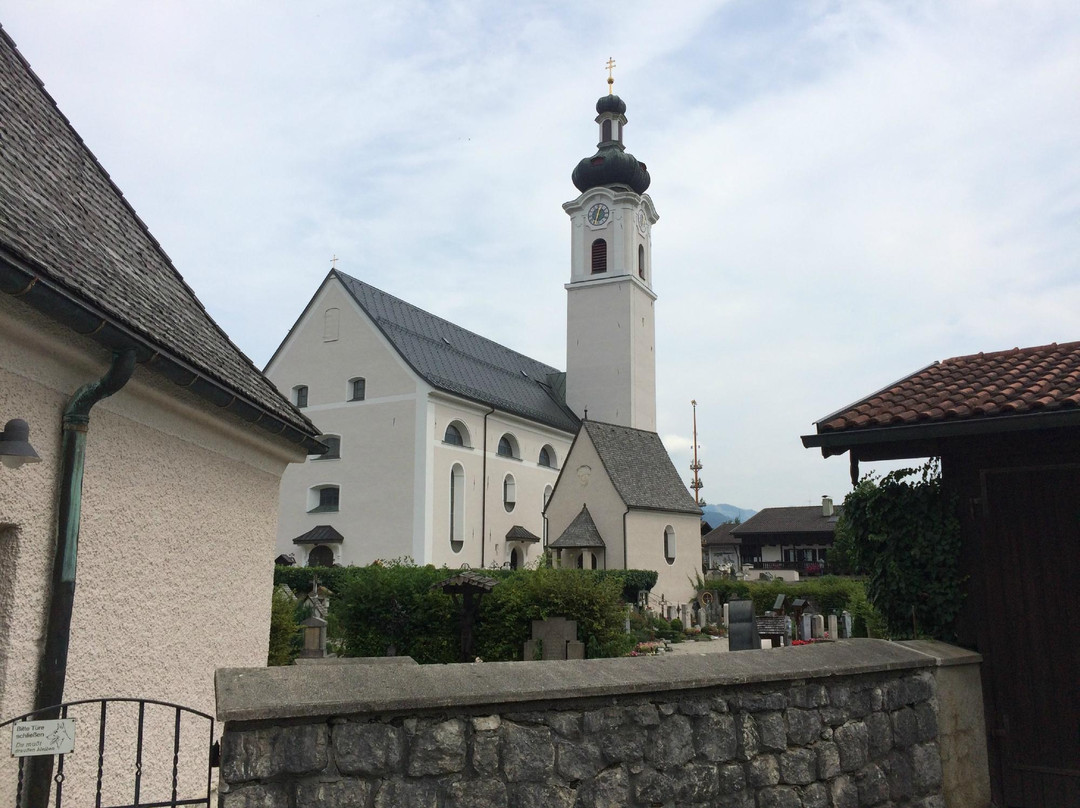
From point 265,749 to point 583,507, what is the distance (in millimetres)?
28588

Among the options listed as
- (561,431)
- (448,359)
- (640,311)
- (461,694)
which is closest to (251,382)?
(461,694)

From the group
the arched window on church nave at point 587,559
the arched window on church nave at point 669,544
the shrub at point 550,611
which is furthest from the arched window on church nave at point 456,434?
the shrub at point 550,611

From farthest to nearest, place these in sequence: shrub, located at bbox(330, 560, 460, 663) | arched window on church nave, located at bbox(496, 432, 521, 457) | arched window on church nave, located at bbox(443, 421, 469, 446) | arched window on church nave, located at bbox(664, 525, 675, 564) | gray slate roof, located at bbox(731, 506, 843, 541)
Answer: gray slate roof, located at bbox(731, 506, 843, 541) < arched window on church nave, located at bbox(496, 432, 521, 457) < arched window on church nave, located at bbox(443, 421, 469, 446) < arched window on church nave, located at bbox(664, 525, 675, 564) < shrub, located at bbox(330, 560, 460, 663)

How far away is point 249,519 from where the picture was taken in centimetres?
802

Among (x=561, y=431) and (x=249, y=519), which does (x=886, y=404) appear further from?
(x=561, y=431)

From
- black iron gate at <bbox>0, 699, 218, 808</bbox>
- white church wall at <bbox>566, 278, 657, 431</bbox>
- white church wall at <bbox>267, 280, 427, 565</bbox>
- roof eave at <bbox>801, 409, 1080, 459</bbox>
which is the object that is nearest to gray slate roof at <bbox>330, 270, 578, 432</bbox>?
white church wall at <bbox>267, 280, 427, 565</bbox>

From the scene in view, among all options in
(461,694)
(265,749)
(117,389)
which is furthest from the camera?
(117,389)

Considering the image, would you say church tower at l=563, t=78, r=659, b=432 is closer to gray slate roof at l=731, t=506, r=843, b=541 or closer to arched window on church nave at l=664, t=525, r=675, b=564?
arched window on church nave at l=664, t=525, r=675, b=564

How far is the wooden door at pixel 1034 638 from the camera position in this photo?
20.2 feet

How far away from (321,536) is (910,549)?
30414mm

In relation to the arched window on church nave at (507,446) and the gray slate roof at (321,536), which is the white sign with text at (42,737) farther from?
the arched window on church nave at (507,446)

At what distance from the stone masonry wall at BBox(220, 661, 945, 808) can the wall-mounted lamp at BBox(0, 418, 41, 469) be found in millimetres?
2020

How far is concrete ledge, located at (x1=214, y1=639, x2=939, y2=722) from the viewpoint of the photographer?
345cm

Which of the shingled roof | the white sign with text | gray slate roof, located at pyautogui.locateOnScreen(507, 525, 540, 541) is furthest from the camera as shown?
gray slate roof, located at pyautogui.locateOnScreen(507, 525, 540, 541)
